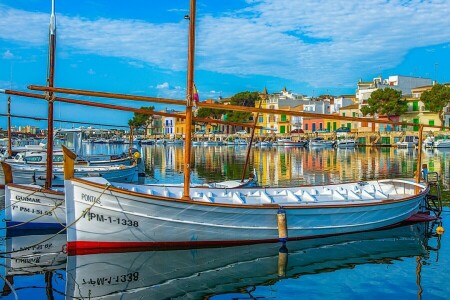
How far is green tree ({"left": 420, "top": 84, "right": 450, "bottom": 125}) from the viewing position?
85188 mm

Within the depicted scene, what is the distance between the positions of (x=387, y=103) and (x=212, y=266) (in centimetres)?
8499

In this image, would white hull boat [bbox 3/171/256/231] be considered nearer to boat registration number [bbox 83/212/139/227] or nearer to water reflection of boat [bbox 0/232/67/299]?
water reflection of boat [bbox 0/232/67/299]

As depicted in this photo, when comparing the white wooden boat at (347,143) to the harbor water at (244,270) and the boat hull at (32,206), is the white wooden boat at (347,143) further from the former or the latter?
the boat hull at (32,206)

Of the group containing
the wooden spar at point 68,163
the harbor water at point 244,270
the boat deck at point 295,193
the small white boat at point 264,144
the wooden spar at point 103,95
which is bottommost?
the harbor water at point 244,270

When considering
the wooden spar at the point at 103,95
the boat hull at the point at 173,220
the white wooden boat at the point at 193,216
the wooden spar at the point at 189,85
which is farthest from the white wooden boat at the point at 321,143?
the wooden spar at the point at 103,95

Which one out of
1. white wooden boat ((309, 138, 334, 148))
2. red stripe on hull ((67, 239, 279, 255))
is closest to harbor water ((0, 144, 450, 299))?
red stripe on hull ((67, 239, 279, 255))

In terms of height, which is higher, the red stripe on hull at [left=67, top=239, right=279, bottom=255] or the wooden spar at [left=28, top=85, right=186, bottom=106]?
the wooden spar at [left=28, top=85, right=186, bottom=106]

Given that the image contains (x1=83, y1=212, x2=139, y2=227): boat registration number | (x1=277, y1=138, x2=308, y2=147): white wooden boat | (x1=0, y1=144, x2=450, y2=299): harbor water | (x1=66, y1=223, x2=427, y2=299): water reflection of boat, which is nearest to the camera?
(x1=0, y1=144, x2=450, y2=299): harbor water

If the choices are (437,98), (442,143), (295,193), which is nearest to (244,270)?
(295,193)

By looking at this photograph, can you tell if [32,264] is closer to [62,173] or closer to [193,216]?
[193,216]

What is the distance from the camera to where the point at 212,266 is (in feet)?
46.1

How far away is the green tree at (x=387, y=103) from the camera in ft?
302

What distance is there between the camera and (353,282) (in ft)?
42.1

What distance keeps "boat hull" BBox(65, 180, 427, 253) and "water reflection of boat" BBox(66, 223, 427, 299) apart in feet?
1.20
